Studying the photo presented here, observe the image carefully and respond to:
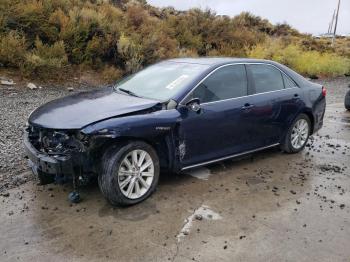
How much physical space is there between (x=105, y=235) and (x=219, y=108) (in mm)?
2269

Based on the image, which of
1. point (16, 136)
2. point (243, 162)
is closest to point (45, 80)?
point (16, 136)

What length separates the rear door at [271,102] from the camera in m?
5.96

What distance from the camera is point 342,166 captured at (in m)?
6.30

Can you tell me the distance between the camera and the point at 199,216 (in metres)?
4.44

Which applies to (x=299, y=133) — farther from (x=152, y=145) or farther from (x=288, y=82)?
(x=152, y=145)

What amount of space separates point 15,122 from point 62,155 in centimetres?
373

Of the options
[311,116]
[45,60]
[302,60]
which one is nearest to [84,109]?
[311,116]

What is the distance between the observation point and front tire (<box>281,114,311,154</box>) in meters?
6.63

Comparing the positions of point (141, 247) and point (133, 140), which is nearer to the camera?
point (141, 247)

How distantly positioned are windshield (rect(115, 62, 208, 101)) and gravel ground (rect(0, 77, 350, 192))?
1777 mm

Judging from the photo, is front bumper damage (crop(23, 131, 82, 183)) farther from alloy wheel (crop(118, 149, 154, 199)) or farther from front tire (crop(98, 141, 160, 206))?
alloy wheel (crop(118, 149, 154, 199))

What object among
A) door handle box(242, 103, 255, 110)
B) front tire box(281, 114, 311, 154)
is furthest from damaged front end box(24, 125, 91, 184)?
front tire box(281, 114, 311, 154)

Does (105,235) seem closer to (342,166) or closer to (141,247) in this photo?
(141,247)

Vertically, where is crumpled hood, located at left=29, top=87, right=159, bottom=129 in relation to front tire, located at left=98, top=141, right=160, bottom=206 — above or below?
above
